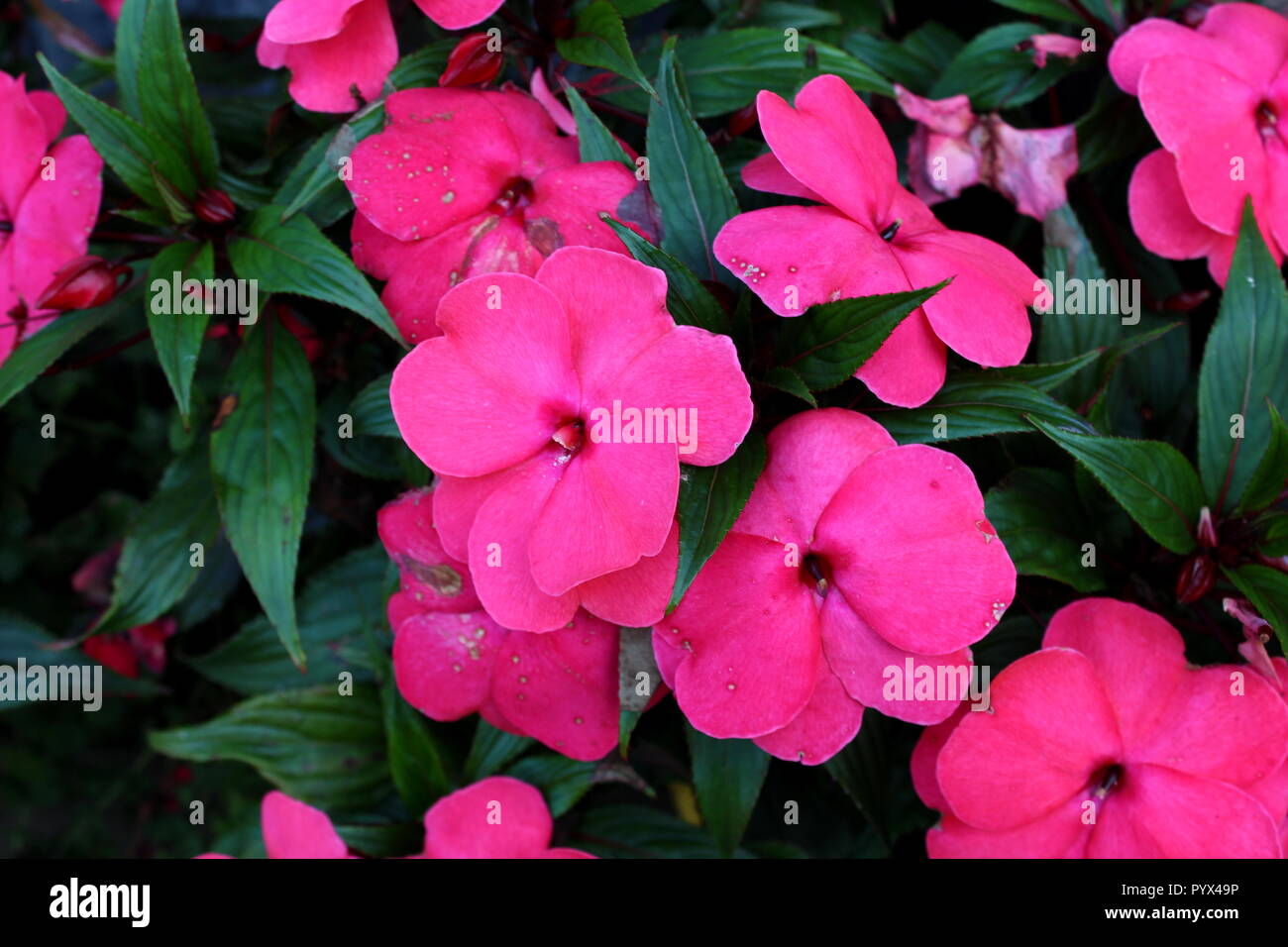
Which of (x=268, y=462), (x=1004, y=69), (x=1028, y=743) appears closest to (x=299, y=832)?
(x=268, y=462)

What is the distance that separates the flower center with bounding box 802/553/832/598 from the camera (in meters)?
0.90

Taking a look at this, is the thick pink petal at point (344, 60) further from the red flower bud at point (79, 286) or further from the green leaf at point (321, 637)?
the green leaf at point (321, 637)

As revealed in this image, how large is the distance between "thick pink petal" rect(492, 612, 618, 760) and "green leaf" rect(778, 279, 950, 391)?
0.33 meters

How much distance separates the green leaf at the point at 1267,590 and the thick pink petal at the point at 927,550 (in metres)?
0.31

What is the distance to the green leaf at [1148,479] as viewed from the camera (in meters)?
0.93

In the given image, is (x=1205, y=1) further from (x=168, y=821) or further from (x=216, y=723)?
(x=168, y=821)

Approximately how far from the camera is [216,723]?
4.31ft

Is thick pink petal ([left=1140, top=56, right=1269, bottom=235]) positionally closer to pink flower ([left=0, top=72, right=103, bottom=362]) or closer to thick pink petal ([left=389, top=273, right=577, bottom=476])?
thick pink petal ([left=389, top=273, right=577, bottom=476])

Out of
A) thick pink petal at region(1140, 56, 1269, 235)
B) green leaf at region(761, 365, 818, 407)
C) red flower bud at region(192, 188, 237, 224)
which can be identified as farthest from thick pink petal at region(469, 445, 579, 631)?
thick pink petal at region(1140, 56, 1269, 235)

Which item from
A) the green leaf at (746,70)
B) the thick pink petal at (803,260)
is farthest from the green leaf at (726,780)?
the green leaf at (746,70)

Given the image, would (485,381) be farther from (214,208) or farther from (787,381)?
(214,208)
